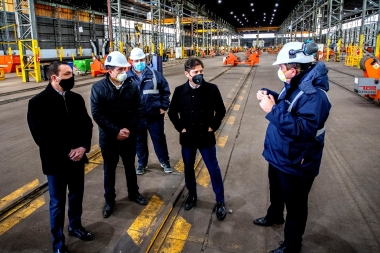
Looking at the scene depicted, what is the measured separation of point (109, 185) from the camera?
11.3ft

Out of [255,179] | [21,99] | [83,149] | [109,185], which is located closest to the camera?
[83,149]

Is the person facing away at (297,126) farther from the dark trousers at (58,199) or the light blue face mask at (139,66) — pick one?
the light blue face mask at (139,66)

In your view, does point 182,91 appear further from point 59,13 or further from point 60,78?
point 59,13

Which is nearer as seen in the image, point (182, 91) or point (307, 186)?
point (307, 186)

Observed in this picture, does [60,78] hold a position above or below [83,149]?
above

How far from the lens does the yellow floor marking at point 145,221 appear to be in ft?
9.84

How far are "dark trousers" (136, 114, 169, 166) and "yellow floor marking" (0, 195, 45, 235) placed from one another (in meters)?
1.49

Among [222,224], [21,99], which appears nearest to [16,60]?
[21,99]

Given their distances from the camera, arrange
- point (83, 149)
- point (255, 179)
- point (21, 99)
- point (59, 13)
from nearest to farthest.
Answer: point (83, 149), point (255, 179), point (21, 99), point (59, 13)

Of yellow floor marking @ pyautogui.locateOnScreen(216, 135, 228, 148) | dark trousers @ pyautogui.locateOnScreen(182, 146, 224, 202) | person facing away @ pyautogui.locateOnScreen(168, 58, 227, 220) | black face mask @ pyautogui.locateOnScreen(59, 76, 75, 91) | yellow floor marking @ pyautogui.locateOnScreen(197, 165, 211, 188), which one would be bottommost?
yellow floor marking @ pyautogui.locateOnScreen(197, 165, 211, 188)

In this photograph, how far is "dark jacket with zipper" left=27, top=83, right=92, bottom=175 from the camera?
252 centimetres

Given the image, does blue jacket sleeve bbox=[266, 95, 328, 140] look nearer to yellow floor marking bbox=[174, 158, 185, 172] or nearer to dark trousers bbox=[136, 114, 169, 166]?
dark trousers bbox=[136, 114, 169, 166]

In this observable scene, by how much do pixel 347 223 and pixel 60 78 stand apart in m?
3.37

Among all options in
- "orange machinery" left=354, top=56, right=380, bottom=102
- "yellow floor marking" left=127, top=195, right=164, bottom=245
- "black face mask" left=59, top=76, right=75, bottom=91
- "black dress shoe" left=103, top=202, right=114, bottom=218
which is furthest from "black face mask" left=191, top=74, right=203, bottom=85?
"orange machinery" left=354, top=56, right=380, bottom=102
